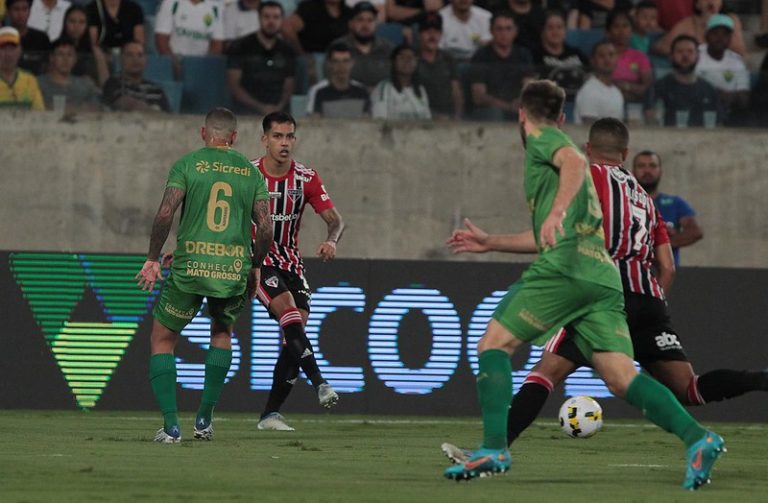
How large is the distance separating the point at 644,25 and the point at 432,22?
2.54 m

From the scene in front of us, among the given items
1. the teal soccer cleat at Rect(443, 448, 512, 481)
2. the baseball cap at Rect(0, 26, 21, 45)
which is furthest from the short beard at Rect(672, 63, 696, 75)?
the teal soccer cleat at Rect(443, 448, 512, 481)

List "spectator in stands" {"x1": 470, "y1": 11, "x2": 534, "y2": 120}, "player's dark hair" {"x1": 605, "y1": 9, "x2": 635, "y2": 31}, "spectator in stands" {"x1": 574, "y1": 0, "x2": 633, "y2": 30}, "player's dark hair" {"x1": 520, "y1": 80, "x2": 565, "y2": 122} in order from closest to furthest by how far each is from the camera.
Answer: "player's dark hair" {"x1": 520, "y1": 80, "x2": 565, "y2": 122} < "spectator in stands" {"x1": 470, "y1": 11, "x2": 534, "y2": 120} < "player's dark hair" {"x1": 605, "y1": 9, "x2": 635, "y2": 31} < "spectator in stands" {"x1": 574, "y1": 0, "x2": 633, "y2": 30}

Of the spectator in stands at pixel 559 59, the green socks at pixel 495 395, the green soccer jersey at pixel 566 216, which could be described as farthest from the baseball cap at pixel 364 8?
the green socks at pixel 495 395

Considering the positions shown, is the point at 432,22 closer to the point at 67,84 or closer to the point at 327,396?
the point at 67,84

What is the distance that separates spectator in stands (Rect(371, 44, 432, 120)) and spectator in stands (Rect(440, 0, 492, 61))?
0.74 m

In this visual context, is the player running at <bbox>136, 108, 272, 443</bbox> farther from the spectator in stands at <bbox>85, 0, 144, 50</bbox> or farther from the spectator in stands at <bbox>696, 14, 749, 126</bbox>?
the spectator in stands at <bbox>696, 14, 749, 126</bbox>

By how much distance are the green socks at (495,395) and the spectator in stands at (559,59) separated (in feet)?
28.5

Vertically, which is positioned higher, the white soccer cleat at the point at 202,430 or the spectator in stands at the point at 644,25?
the spectator in stands at the point at 644,25

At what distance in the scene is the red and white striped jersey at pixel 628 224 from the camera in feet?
28.3

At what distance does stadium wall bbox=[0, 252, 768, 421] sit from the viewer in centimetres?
1398

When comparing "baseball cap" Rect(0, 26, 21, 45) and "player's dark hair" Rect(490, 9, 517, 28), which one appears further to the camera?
"player's dark hair" Rect(490, 9, 517, 28)

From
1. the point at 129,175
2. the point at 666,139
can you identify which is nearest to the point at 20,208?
the point at 129,175

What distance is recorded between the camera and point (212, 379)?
10188 millimetres

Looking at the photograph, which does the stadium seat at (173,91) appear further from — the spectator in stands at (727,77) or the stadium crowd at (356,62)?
the spectator in stands at (727,77)
